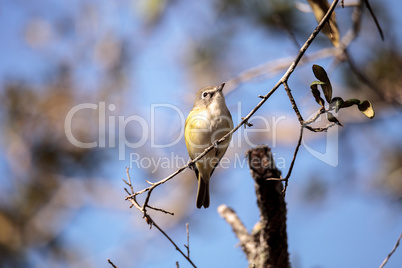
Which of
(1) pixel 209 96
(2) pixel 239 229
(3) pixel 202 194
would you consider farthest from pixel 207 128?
(2) pixel 239 229

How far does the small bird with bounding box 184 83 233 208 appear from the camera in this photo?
3.94 metres

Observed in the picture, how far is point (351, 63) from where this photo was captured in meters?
3.73

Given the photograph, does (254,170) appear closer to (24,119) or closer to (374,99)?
(374,99)

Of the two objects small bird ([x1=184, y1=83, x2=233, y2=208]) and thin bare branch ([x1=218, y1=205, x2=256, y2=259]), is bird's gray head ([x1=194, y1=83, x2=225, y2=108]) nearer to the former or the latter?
small bird ([x1=184, y1=83, x2=233, y2=208])

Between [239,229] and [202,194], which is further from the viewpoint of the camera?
[202,194]

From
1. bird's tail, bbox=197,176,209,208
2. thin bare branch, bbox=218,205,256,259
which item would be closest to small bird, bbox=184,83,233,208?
bird's tail, bbox=197,176,209,208

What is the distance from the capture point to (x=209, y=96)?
4.24 m

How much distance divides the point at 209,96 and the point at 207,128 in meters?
0.43

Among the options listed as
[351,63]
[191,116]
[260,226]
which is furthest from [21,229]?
[351,63]

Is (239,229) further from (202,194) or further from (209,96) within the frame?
(209,96)

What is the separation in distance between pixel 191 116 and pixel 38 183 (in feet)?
19.1

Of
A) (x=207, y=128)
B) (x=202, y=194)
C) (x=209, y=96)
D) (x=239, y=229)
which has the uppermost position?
(x=209, y=96)

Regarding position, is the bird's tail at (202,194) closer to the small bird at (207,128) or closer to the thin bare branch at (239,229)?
the small bird at (207,128)

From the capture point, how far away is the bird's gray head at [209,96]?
13.6 feet
